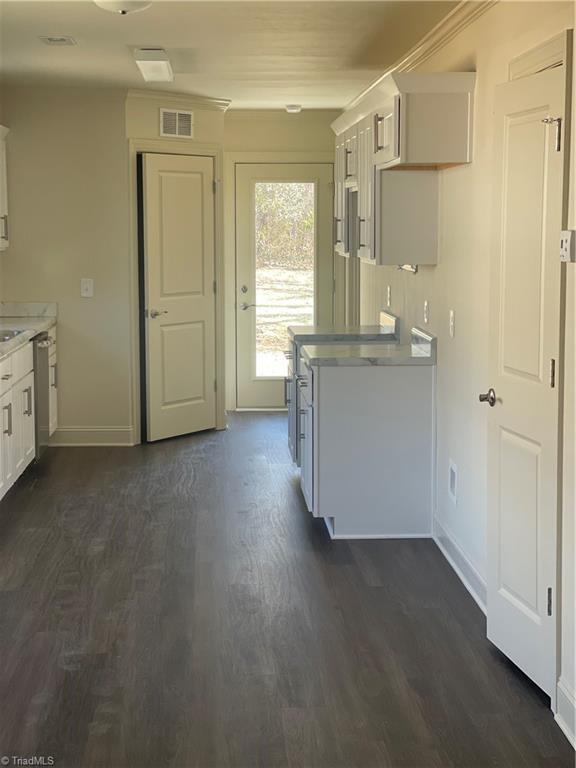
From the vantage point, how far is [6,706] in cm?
314

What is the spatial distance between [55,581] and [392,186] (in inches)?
93.9

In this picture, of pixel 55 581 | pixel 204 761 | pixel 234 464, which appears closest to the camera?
pixel 204 761

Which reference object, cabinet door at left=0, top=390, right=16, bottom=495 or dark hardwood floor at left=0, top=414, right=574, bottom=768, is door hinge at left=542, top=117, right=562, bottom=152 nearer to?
dark hardwood floor at left=0, top=414, right=574, bottom=768

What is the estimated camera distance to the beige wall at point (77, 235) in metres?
6.96

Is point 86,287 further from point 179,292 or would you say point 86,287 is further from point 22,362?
point 22,362

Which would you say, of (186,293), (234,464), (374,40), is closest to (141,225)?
(186,293)

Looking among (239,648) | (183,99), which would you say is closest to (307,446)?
(239,648)

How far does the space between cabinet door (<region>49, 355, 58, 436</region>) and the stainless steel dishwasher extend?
180 millimetres

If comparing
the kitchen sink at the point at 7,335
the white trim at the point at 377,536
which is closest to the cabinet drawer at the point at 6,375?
the kitchen sink at the point at 7,335

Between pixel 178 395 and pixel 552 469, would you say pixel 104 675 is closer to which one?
pixel 552 469

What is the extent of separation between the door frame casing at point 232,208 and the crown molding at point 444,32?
2.85 metres

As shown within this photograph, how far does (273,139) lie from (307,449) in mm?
4009

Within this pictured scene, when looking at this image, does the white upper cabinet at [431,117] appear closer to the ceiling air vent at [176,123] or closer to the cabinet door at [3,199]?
the ceiling air vent at [176,123]

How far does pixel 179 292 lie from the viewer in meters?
7.39
